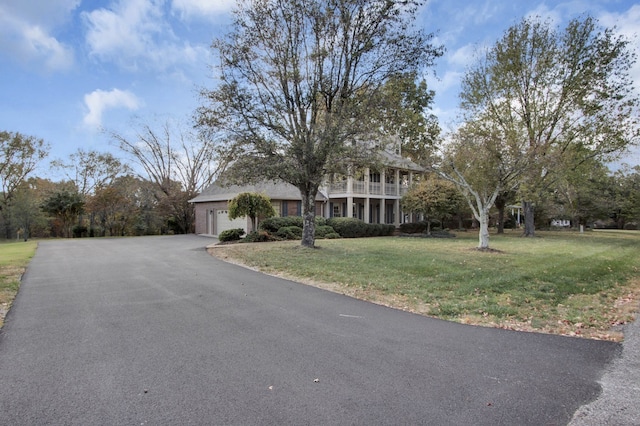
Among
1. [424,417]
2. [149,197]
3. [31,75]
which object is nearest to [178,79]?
[31,75]

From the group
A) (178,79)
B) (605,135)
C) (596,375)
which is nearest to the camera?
(596,375)

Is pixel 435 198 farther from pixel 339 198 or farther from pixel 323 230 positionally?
pixel 323 230

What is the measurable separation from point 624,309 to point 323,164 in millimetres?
9681

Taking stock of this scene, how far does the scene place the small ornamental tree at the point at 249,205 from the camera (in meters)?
19.0

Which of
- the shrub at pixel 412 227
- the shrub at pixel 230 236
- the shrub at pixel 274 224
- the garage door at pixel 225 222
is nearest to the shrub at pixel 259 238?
the shrub at pixel 230 236

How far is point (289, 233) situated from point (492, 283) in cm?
1276

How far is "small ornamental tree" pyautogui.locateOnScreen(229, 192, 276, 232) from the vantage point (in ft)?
62.4

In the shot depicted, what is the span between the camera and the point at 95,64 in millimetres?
13672

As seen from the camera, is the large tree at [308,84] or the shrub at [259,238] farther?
the shrub at [259,238]

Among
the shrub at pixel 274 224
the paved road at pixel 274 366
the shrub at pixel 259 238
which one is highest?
the shrub at pixel 274 224

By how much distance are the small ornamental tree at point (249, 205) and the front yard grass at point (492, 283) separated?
615cm

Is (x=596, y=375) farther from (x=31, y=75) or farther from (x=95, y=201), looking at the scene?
(x=95, y=201)

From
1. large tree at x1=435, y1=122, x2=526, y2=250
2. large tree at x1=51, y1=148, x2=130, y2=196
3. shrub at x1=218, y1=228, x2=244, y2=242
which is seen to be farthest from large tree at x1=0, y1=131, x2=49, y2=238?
large tree at x1=435, y1=122, x2=526, y2=250

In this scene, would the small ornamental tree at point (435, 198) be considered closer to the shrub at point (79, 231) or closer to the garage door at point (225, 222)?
the garage door at point (225, 222)
